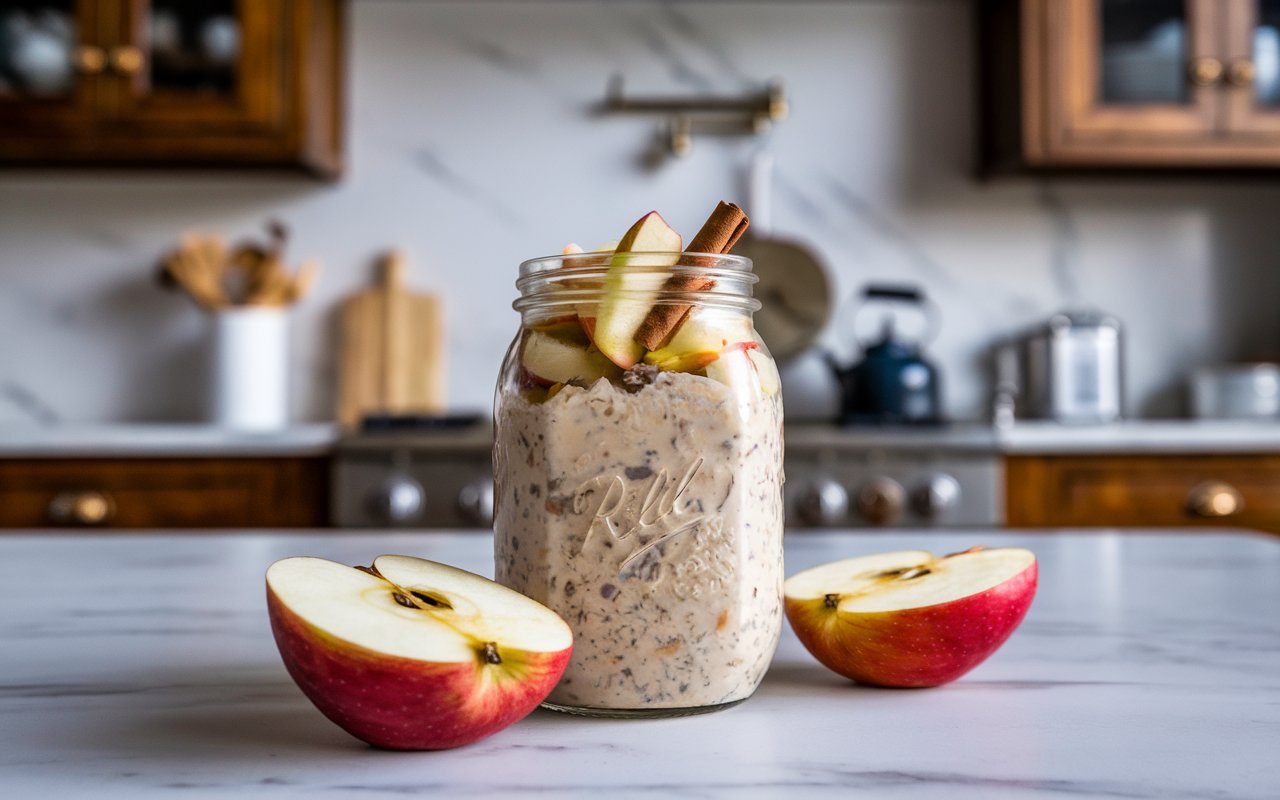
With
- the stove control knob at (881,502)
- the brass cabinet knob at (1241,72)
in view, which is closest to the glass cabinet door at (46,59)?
the stove control knob at (881,502)

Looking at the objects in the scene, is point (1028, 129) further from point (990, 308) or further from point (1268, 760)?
point (1268, 760)

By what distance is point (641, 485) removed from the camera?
45cm

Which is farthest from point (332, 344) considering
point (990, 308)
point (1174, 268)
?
point (1174, 268)

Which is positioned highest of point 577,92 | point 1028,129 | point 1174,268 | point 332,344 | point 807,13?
point 807,13

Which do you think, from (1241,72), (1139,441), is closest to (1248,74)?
(1241,72)

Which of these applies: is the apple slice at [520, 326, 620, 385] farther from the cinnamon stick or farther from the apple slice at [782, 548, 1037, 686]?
the apple slice at [782, 548, 1037, 686]

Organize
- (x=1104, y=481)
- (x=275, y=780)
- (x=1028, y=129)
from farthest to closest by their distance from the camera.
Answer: (x=1028, y=129) < (x=1104, y=481) < (x=275, y=780)

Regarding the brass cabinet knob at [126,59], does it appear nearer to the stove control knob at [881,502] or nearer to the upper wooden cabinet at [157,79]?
the upper wooden cabinet at [157,79]

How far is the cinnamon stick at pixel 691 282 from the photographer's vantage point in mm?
450

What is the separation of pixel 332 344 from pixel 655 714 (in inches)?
84.4

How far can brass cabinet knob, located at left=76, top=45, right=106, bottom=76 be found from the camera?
6.88 feet

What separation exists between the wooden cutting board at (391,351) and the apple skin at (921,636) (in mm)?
1954

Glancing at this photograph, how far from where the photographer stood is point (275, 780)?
1.24 feet

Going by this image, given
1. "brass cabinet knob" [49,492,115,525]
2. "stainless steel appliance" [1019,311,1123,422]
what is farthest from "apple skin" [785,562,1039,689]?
"stainless steel appliance" [1019,311,1123,422]
